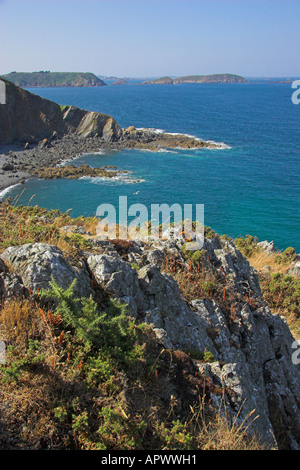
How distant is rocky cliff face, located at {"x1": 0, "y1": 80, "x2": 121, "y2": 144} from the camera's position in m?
76.1

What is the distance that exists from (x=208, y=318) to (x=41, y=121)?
85.3 m

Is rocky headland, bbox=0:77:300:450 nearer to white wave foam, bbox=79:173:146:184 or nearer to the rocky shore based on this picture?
white wave foam, bbox=79:173:146:184

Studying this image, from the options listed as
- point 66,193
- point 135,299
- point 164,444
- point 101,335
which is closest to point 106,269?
point 135,299

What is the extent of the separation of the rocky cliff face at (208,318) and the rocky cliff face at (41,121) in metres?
76.0

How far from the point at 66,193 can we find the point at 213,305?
42.8 meters

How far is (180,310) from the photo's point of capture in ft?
24.0

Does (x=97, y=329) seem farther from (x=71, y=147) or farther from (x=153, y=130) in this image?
A: (x=153, y=130)

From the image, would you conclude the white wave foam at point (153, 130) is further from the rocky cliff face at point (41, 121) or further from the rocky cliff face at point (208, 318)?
the rocky cliff face at point (208, 318)

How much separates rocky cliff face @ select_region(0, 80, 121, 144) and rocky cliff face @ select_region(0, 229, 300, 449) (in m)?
76.0

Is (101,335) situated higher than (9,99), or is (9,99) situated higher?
(9,99)

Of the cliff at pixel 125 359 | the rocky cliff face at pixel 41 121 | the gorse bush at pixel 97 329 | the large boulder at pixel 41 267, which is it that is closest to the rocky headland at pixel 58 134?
the rocky cliff face at pixel 41 121

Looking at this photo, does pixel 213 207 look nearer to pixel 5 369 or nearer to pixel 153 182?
pixel 153 182

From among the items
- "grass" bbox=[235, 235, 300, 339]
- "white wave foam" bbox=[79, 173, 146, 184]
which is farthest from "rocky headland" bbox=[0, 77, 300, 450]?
"white wave foam" bbox=[79, 173, 146, 184]

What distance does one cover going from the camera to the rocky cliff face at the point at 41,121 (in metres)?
76.1
